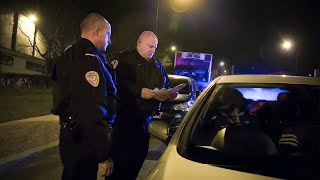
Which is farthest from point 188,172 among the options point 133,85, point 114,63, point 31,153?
point 31,153

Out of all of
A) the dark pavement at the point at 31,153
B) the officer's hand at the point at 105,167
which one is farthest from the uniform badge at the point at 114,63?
the dark pavement at the point at 31,153

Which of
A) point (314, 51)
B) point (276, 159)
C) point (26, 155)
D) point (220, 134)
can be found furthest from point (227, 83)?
point (314, 51)

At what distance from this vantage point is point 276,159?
8.49 feet

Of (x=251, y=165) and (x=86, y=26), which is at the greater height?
(x=86, y=26)

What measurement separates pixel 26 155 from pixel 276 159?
16.7 feet

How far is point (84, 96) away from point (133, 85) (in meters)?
1.28

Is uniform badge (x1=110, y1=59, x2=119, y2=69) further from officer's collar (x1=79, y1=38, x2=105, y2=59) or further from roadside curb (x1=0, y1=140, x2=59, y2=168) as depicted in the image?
roadside curb (x1=0, y1=140, x2=59, y2=168)

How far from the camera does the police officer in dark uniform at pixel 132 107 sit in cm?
397

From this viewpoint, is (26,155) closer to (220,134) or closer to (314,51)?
(220,134)

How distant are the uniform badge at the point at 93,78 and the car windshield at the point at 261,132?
0.79m

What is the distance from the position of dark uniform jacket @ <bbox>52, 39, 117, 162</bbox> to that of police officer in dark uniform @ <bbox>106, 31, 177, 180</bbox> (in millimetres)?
1009

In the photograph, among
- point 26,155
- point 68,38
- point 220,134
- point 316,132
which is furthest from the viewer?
point 68,38

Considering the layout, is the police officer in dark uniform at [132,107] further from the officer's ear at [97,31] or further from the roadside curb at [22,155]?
the roadside curb at [22,155]

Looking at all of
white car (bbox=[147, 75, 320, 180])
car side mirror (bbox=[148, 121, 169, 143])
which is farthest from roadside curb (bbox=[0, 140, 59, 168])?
white car (bbox=[147, 75, 320, 180])
